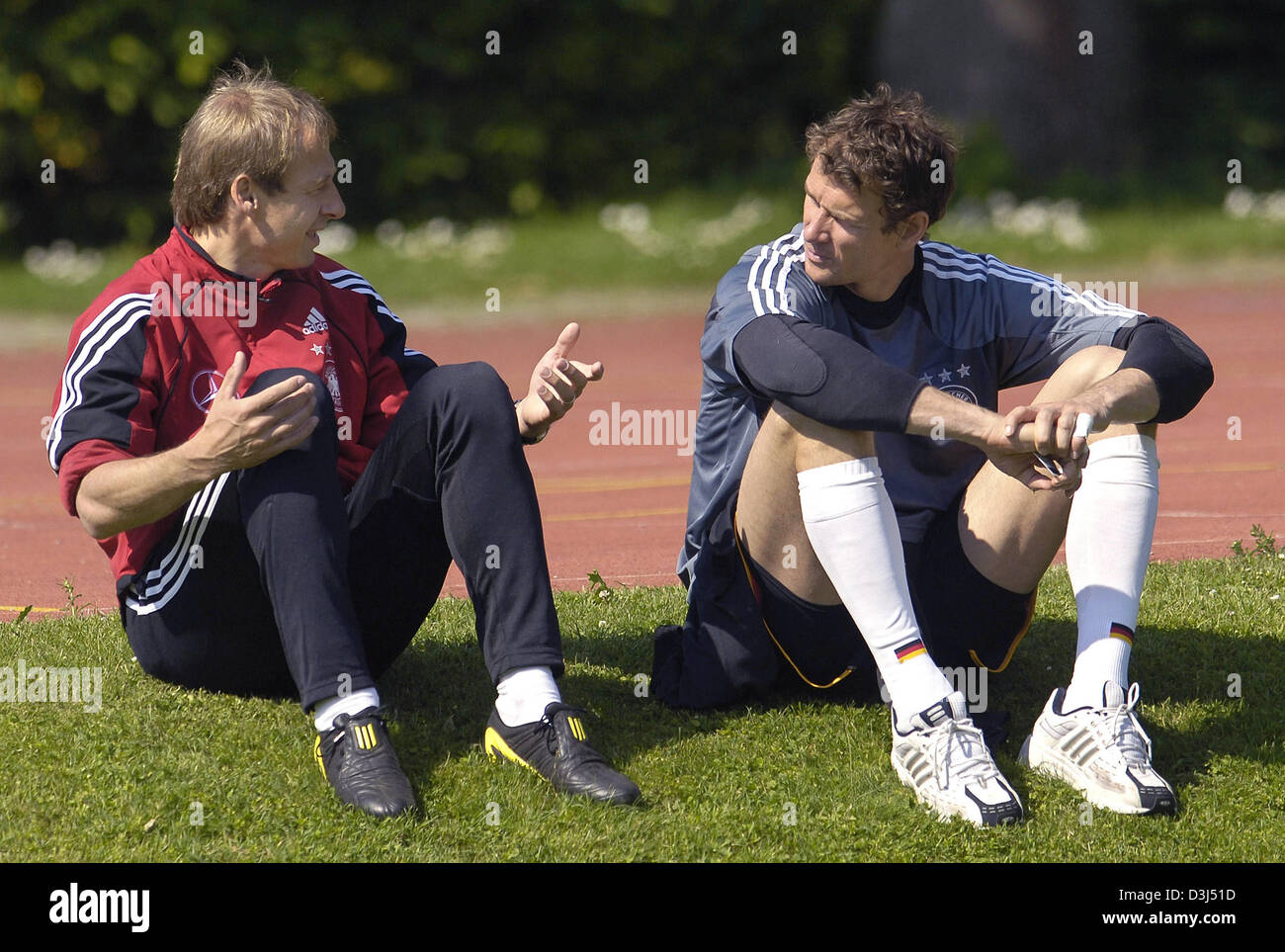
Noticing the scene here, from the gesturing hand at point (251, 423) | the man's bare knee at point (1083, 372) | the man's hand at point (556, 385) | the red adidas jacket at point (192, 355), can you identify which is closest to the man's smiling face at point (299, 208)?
the red adidas jacket at point (192, 355)

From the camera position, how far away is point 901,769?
3.74 m

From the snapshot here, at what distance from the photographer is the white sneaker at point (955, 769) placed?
3.57 metres

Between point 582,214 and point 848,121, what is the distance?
503 inches

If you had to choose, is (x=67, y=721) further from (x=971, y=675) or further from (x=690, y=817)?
(x=971, y=675)

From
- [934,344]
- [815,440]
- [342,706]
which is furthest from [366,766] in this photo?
[934,344]

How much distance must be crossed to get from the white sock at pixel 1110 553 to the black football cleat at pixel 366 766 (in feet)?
4.98

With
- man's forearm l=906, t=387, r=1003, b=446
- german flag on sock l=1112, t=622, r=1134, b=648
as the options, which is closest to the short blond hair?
man's forearm l=906, t=387, r=1003, b=446

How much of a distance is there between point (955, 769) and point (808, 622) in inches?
21.8

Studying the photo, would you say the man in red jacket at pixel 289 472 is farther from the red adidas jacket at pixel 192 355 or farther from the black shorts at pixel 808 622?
the black shorts at pixel 808 622

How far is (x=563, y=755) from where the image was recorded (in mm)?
3684

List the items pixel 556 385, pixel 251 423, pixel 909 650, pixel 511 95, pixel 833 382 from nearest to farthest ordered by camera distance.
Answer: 1. pixel 251 423
2. pixel 833 382
3. pixel 909 650
4. pixel 556 385
5. pixel 511 95

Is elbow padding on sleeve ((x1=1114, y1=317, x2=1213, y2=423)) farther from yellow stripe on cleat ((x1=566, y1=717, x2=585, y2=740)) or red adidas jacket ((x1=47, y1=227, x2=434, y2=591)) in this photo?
red adidas jacket ((x1=47, y1=227, x2=434, y2=591))

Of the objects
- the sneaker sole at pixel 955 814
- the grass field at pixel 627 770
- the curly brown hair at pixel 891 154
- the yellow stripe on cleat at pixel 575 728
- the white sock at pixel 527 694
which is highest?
the curly brown hair at pixel 891 154

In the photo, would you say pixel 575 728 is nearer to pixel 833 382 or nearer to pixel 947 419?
pixel 833 382
